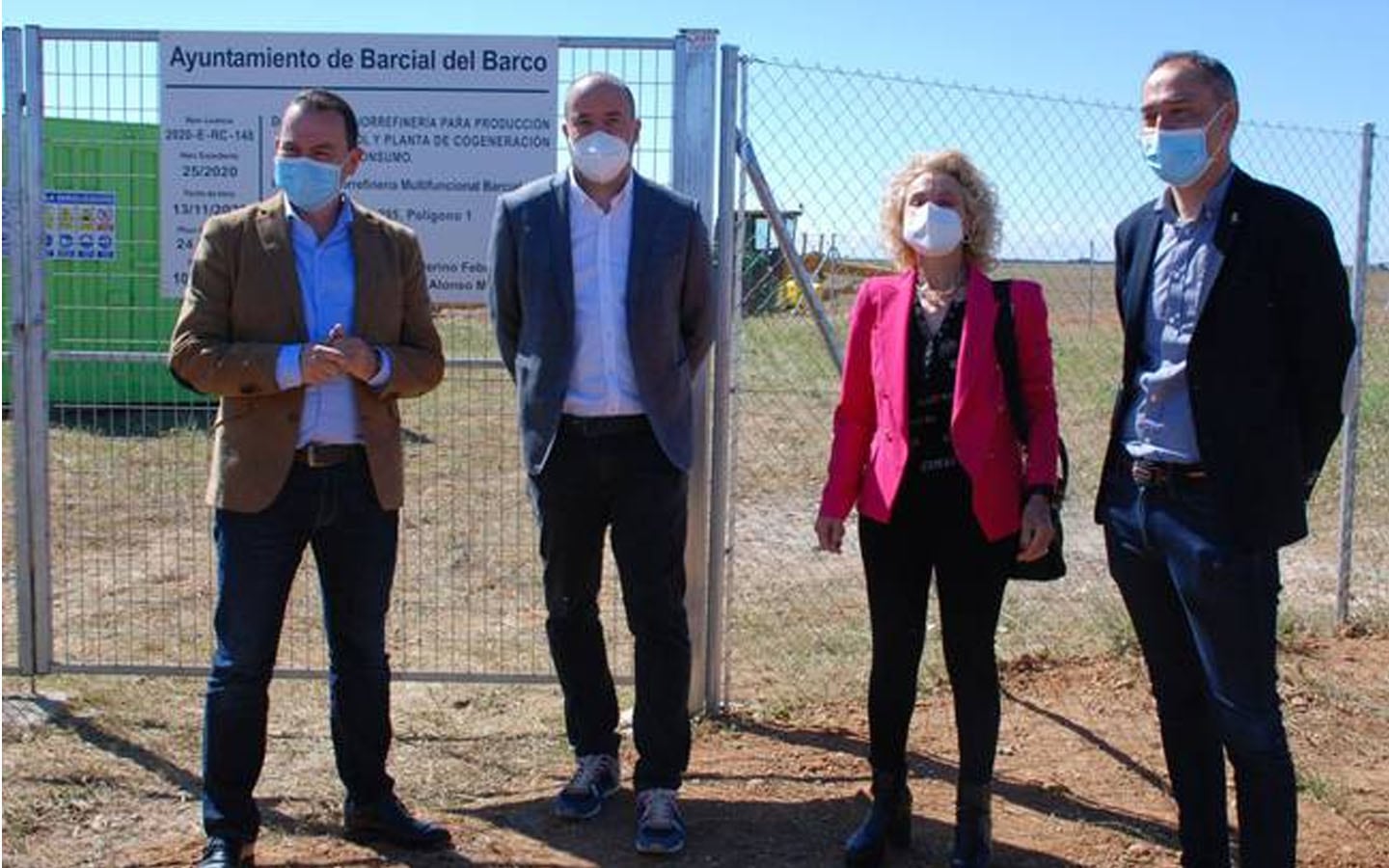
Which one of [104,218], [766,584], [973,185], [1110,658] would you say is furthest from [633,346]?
[766,584]

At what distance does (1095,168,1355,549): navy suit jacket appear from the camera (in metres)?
3.29

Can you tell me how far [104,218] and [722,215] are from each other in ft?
7.68

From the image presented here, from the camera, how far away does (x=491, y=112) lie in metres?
5.14

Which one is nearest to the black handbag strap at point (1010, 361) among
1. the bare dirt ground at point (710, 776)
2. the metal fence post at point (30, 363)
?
the bare dirt ground at point (710, 776)

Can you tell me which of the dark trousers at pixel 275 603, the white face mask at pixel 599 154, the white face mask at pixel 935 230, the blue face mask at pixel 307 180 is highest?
the white face mask at pixel 599 154

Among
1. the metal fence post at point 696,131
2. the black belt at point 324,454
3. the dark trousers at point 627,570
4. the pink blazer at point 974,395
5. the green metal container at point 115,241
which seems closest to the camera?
the pink blazer at point 974,395

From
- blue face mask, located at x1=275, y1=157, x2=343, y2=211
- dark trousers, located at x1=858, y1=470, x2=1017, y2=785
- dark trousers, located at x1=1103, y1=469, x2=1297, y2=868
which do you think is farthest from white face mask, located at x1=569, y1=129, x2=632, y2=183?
dark trousers, located at x1=1103, y1=469, x2=1297, y2=868

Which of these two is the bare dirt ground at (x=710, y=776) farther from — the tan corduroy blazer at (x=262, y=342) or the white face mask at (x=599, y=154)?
the white face mask at (x=599, y=154)

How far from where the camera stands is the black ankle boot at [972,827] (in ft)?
13.1

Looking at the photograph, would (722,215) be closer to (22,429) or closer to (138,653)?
(22,429)

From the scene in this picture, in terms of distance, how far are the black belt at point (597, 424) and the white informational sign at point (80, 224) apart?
231 cm

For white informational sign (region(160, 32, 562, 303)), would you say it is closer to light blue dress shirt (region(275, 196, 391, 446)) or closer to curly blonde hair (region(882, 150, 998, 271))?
light blue dress shirt (region(275, 196, 391, 446))

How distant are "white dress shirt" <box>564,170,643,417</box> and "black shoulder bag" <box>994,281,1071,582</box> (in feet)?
3.49

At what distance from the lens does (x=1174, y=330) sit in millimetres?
3463
